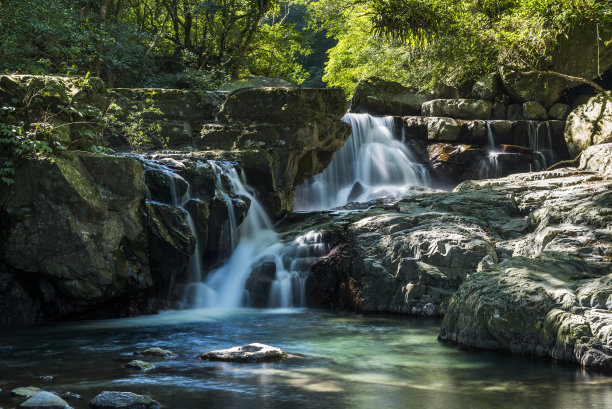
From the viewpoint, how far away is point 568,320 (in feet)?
16.6

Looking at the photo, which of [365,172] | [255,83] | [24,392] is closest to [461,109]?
[365,172]

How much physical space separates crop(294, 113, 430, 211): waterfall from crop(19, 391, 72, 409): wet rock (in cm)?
1251

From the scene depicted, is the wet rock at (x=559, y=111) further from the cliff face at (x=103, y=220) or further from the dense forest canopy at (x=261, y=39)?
the cliff face at (x=103, y=220)

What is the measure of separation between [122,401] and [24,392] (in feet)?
2.80

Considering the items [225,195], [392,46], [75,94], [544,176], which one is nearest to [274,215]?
[225,195]

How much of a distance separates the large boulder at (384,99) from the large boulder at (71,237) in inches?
515

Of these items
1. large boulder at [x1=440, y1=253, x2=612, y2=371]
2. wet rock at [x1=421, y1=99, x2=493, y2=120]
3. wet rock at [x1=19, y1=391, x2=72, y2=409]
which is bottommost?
wet rock at [x1=19, y1=391, x2=72, y2=409]

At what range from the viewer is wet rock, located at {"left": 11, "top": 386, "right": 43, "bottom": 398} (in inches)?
157

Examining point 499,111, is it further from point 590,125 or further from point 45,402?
point 45,402

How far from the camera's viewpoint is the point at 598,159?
13.6 m

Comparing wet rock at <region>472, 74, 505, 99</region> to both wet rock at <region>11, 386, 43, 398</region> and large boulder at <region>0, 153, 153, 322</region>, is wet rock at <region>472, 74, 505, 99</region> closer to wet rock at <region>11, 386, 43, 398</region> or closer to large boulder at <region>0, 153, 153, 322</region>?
large boulder at <region>0, 153, 153, 322</region>

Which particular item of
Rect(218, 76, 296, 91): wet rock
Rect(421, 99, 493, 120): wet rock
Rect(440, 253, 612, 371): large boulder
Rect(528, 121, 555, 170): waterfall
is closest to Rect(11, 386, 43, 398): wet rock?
Rect(440, 253, 612, 371): large boulder

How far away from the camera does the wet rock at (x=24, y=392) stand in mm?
3988

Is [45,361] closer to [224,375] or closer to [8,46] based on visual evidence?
[224,375]
